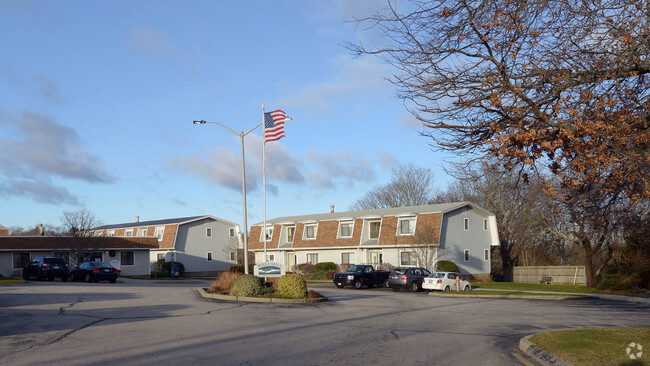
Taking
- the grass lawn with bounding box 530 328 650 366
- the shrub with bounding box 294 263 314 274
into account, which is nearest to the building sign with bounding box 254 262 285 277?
the grass lawn with bounding box 530 328 650 366

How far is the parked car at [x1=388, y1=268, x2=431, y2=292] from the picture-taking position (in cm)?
3612

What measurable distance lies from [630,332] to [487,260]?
129 ft

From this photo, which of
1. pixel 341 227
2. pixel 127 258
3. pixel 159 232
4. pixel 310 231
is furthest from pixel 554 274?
pixel 159 232

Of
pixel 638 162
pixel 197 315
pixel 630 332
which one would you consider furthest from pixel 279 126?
pixel 638 162

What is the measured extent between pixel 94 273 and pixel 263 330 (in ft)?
96.2

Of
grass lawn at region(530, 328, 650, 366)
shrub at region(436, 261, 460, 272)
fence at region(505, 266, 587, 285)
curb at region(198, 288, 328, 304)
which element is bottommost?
fence at region(505, 266, 587, 285)

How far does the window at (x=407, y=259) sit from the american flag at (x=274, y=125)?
19.1 metres

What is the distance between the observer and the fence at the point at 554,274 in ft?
147

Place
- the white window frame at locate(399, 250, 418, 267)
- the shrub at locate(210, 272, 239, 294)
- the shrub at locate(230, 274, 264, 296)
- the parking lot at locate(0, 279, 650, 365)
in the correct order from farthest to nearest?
the white window frame at locate(399, 250, 418, 267), the shrub at locate(210, 272, 239, 294), the shrub at locate(230, 274, 264, 296), the parking lot at locate(0, 279, 650, 365)

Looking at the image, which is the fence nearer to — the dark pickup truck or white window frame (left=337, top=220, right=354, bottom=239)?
white window frame (left=337, top=220, right=354, bottom=239)

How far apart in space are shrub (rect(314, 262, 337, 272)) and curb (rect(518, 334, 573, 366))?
38.4 meters

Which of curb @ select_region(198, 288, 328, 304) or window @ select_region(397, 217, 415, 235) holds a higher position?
window @ select_region(397, 217, 415, 235)

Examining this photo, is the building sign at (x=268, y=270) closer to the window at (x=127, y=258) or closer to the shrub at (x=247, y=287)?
the shrub at (x=247, y=287)

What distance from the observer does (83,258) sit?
51344 mm
